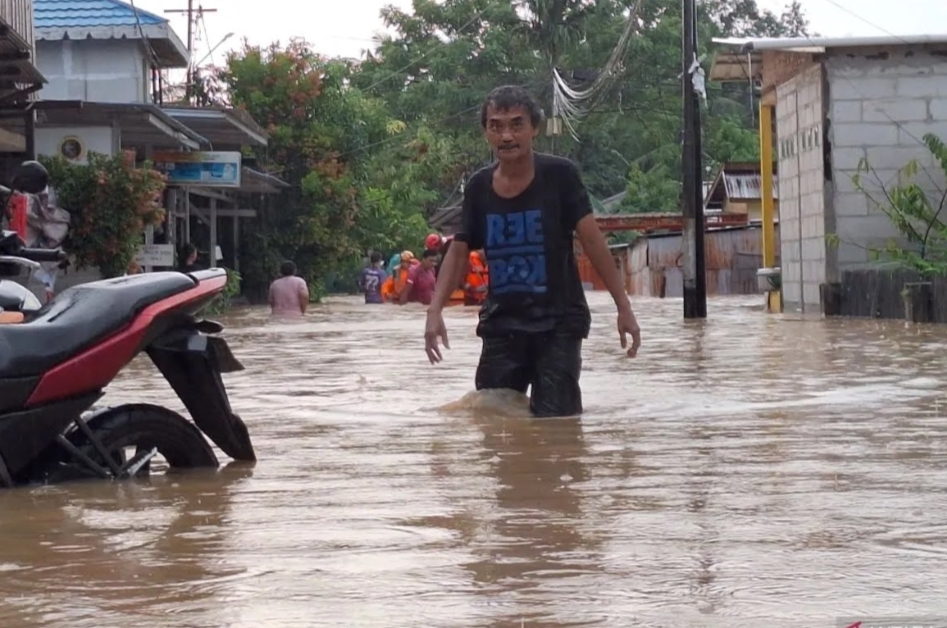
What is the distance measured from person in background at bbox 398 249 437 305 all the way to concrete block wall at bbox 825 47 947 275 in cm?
940

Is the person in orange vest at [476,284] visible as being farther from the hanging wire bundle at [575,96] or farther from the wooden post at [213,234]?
the hanging wire bundle at [575,96]

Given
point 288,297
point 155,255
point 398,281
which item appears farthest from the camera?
point 398,281

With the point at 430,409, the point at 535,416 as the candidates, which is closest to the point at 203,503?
the point at 535,416

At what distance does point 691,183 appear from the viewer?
22.2 metres

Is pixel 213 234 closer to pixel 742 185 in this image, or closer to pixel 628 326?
pixel 742 185

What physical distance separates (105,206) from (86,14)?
9.30 m

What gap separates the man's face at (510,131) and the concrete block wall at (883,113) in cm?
1403

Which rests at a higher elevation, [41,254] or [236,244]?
[236,244]

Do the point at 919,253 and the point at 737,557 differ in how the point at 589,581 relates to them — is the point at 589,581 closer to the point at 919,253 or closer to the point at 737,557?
the point at 737,557

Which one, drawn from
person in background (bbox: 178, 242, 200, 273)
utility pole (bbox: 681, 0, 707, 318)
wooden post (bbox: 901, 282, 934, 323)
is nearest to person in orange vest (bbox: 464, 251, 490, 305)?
person in background (bbox: 178, 242, 200, 273)

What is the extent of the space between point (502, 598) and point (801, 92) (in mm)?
19274

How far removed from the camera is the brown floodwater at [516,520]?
350 cm

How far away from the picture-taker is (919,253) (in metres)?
19.8

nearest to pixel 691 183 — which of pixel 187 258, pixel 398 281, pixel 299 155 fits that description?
pixel 187 258
